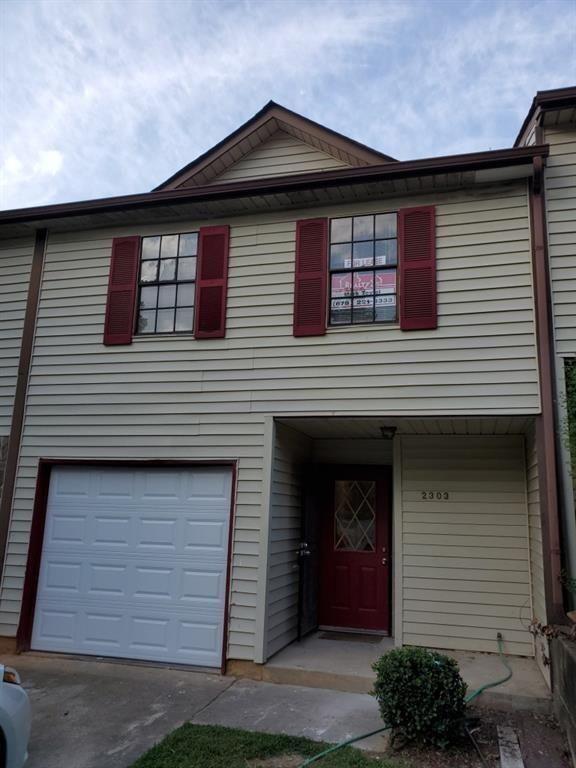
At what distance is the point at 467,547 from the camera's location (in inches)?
241

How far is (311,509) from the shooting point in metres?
7.05

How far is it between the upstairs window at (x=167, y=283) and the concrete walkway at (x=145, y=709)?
385 cm

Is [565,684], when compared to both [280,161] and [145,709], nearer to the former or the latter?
[145,709]

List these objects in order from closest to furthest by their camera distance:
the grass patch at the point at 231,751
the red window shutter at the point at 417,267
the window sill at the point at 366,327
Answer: the grass patch at the point at 231,751
the red window shutter at the point at 417,267
the window sill at the point at 366,327

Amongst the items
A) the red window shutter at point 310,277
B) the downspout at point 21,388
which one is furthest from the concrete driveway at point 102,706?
the red window shutter at point 310,277

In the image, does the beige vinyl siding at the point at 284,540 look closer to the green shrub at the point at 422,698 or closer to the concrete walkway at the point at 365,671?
the concrete walkway at the point at 365,671

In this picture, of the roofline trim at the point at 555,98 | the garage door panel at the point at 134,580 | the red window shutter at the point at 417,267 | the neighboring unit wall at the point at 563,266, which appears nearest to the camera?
the neighboring unit wall at the point at 563,266

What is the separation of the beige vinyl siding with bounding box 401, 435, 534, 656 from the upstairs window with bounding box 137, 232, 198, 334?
11.1ft

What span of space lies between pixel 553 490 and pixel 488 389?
3.66ft

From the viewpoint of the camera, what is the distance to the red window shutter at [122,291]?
6734 mm

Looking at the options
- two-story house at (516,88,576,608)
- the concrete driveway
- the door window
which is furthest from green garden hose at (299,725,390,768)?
the door window

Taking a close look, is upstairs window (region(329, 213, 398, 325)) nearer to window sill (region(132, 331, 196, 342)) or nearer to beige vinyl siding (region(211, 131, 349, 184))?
beige vinyl siding (region(211, 131, 349, 184))

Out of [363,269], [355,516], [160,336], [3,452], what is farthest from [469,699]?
[3,452]

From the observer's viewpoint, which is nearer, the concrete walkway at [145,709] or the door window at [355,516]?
the concrete walkway at [145,709]
